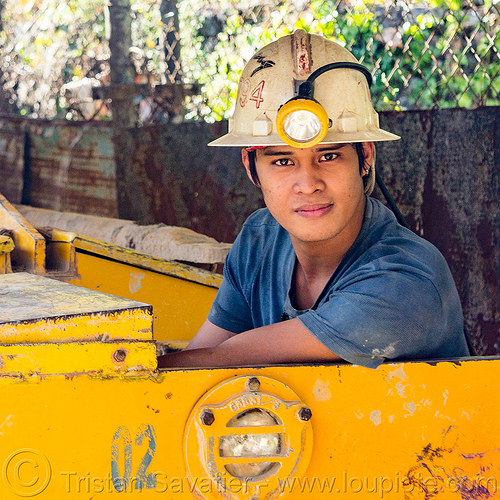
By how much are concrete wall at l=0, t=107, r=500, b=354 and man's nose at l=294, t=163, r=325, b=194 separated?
1.61 meters

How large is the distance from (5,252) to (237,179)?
1.64m

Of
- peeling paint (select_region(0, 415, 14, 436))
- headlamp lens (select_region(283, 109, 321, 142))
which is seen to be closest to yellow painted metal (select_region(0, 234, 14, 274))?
peeling paint (select_region(0, 415, 14, 436))

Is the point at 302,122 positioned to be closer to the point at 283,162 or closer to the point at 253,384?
the point at 283,162

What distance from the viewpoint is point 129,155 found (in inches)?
167

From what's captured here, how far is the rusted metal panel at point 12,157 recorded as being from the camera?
507cm

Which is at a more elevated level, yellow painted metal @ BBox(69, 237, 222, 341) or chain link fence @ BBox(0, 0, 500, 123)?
chain link fence @ BBox(0, 0, 500, 123)

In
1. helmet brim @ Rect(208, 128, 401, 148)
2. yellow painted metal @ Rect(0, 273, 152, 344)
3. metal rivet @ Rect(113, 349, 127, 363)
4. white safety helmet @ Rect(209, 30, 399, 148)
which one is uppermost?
white safety helmet @ Rect(209, 30, 399, 148)

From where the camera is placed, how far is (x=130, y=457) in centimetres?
130

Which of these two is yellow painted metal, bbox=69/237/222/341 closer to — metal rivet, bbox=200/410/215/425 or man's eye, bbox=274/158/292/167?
man's eye, bbox=274/158/292/167

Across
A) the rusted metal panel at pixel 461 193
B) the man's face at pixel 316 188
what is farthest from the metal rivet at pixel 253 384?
the rusted metal panel at pixel 461 193

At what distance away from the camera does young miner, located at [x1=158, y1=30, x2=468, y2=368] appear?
140 cm

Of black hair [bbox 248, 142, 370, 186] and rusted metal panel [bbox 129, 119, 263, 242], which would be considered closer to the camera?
black hair [bbox 248, 142, 370, 186]

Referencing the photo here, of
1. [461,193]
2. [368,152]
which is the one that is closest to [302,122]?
[368,152]

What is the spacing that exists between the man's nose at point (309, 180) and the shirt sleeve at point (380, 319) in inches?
12.0
